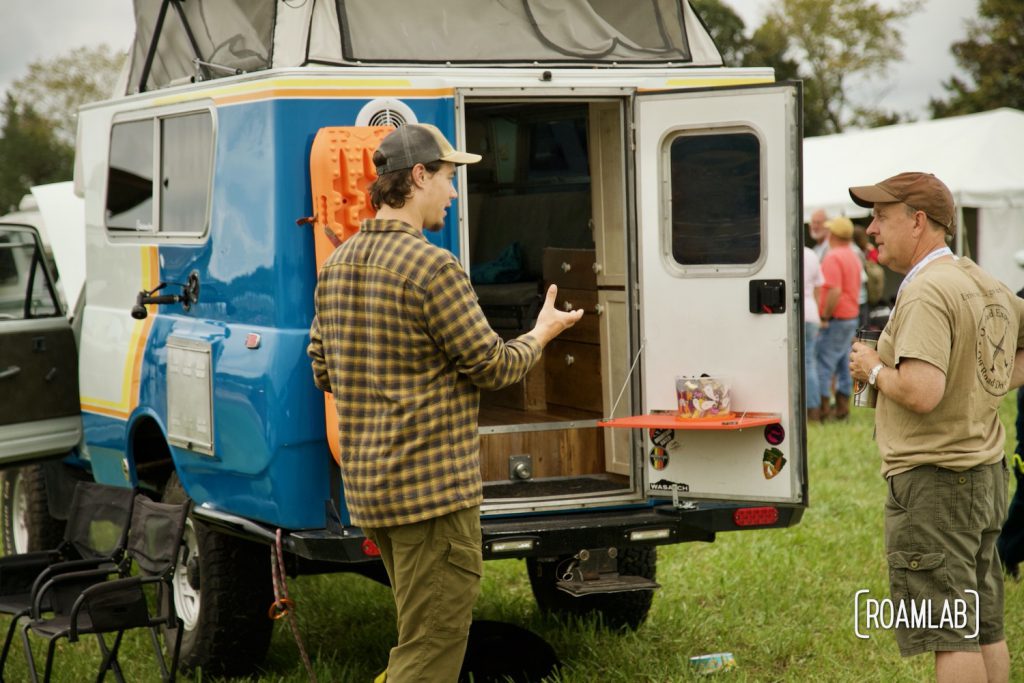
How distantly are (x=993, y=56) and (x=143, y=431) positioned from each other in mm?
34174

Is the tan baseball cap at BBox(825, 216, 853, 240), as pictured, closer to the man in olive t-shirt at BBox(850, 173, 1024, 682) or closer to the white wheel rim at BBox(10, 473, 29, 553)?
the white wheel rim at BBox(10, 473, 29, 553)

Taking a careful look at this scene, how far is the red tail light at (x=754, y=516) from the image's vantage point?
5.26 metres

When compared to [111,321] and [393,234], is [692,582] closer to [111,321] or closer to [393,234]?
[111,321]

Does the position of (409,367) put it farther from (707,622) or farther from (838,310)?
(838,310)

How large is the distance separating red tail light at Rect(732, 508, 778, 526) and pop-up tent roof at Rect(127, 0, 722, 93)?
1.97 m

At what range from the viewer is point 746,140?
5.11 m

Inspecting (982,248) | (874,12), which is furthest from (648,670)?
(874,12)

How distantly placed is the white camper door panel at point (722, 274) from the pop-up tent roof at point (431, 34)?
549 mm

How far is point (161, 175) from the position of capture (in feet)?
19.2

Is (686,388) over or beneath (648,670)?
over

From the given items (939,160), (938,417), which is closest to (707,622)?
(938,417)

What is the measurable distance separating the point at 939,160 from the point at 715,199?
12720 mm

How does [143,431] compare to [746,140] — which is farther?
[143,431]

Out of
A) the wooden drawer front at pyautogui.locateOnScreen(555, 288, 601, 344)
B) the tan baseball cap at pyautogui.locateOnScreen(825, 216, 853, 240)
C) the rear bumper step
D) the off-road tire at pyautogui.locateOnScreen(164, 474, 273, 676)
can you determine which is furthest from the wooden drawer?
the tan baseball cap at pyautogui.locateOnScreen(825, 216, 853, 240)
